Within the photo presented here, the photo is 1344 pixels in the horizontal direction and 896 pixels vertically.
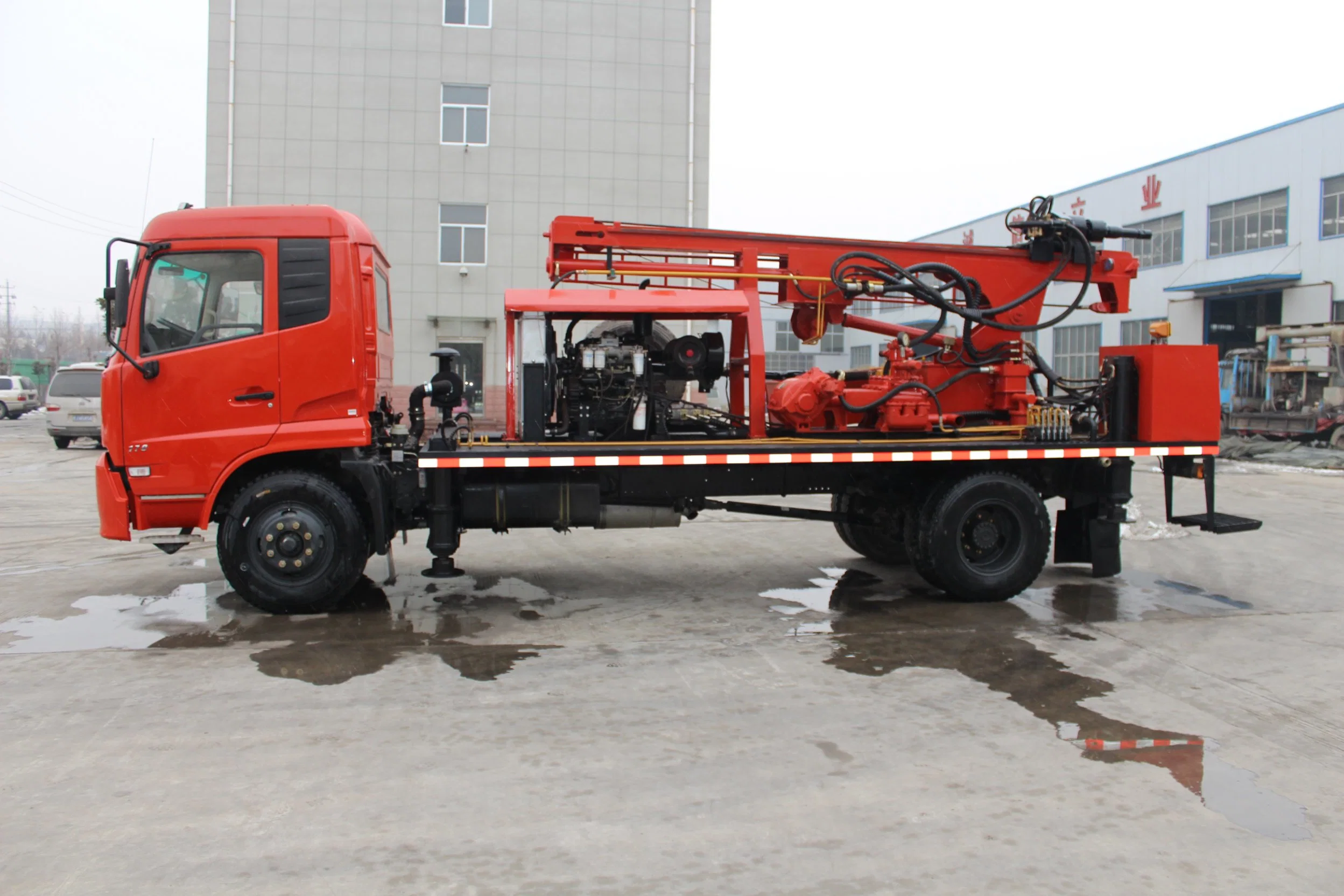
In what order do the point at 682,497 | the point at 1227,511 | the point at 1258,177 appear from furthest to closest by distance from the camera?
1. the point at 1258,177
2. the point at 1227,511
3. the point at 682,497

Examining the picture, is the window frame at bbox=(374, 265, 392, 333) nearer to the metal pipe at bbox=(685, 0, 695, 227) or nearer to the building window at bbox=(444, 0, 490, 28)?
the metal pipe at bbox=(685, 0, 695, 227)

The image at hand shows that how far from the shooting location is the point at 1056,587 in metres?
9.13

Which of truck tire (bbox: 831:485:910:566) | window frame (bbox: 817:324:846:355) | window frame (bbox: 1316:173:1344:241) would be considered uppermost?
window frame (bbox: 1316:173:1344:241)

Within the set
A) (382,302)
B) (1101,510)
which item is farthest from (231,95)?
(1101,510)

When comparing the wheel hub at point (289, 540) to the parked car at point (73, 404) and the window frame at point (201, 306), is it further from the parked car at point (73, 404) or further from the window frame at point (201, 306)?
the parked car at point (73, 404)

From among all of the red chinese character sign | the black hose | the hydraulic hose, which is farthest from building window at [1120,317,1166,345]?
the black hose

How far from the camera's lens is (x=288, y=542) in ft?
24.8

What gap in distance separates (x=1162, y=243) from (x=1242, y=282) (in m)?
4.86

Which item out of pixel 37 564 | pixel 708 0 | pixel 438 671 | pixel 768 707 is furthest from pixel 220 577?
pixel 708 0

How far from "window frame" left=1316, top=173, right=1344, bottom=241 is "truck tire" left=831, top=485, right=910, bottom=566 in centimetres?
2542

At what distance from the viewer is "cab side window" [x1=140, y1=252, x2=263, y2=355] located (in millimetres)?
7488

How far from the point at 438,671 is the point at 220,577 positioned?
157 inches

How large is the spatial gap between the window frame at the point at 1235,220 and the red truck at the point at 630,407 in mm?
25525

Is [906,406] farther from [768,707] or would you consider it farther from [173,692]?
[173,692]
